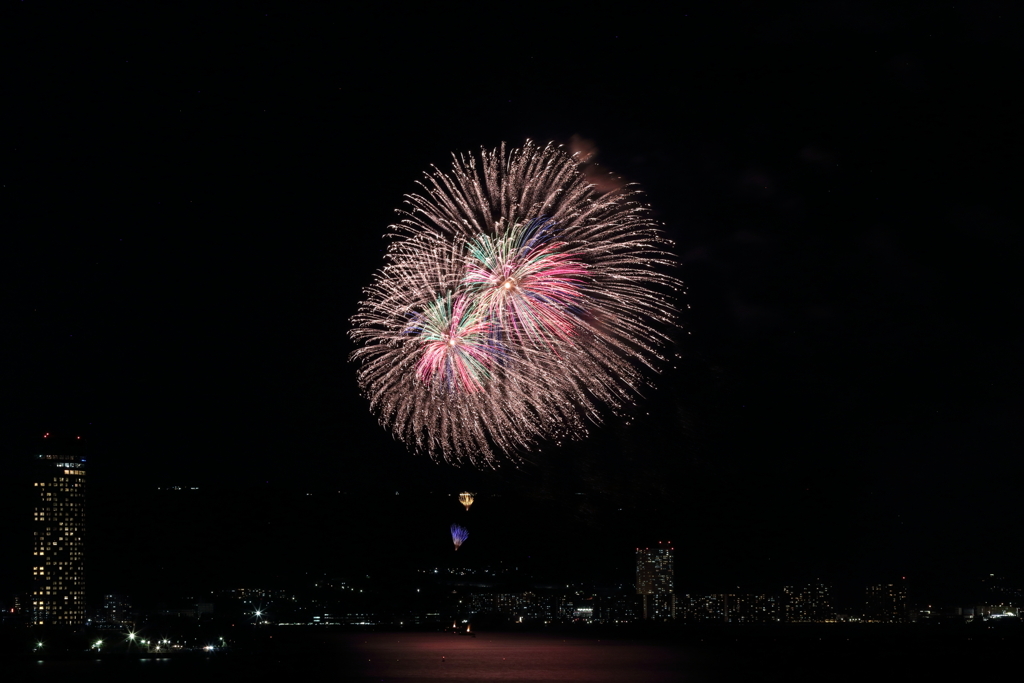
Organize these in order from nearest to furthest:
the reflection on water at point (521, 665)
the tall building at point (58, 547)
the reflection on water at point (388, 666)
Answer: the reflection on water at point (388, 666), the reflection on water at point (521, 665), the tall building at point (58, 547)

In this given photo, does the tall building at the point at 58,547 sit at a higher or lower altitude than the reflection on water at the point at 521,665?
higher

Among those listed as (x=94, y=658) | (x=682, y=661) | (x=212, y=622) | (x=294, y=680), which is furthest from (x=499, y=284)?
(x=212, y=622)

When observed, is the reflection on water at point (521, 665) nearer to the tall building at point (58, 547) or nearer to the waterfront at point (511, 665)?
the waterfront at point (511, 665)

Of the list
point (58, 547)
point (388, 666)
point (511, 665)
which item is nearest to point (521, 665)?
point (511, 665)

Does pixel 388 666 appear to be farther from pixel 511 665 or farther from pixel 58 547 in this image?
pixel 58 547

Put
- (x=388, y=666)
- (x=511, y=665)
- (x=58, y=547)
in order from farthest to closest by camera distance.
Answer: (x=58, y=547), (x=511, y=665), (x=388, y=666)

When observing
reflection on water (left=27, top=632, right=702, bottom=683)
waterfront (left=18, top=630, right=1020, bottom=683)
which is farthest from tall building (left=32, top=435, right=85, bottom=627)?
reflection on water (left=27, top=632, right=702, bottom=683)

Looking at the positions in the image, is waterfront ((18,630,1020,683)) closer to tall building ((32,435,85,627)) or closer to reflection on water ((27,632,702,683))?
reflection on water ((27,632,702,683))

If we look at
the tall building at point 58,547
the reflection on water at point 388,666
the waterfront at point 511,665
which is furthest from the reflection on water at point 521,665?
the tall building at point 58,547
